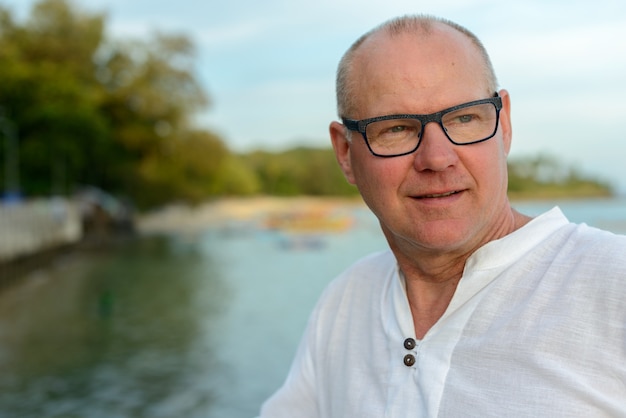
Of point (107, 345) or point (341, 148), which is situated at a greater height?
point (341, 148)

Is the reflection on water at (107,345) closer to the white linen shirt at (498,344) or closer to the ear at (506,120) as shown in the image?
the white linen shirt at (498,344)

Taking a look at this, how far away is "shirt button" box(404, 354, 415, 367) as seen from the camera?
144cm

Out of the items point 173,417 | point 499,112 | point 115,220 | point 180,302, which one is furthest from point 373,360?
point 115,220

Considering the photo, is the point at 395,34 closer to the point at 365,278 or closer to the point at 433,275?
the point at 433,275

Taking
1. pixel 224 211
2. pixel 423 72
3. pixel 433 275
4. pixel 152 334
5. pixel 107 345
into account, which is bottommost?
pixel 224 211

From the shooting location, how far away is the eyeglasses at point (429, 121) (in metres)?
1.40

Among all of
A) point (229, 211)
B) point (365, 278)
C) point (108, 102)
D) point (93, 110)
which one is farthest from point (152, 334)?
point (229, 211)

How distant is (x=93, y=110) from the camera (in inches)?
1752

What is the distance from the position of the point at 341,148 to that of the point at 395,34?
1.02 feet

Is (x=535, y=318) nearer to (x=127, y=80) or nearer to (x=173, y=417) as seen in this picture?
(x=173, y=417)

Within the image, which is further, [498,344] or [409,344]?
[409,344]

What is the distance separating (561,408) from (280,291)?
2596 centimetres

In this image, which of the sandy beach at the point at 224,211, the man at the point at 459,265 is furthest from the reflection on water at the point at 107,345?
the sandy beach at the point at 224,211

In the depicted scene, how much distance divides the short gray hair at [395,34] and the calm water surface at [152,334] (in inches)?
111
